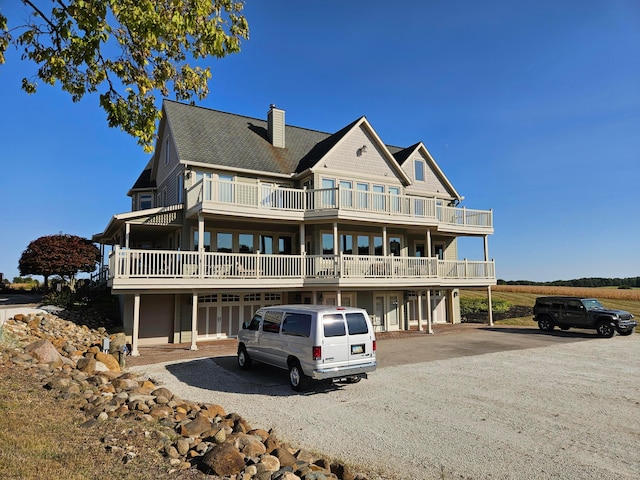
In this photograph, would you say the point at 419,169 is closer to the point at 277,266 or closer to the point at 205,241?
the point at 277,266

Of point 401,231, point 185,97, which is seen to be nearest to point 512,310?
point 401,231

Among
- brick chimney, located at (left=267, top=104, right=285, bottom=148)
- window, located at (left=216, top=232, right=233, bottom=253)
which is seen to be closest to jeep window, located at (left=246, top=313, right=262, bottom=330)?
window, located at (left=216, top=232, right=233, bottom=253)

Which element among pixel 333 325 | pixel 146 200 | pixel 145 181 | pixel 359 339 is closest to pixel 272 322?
pixel 333 325

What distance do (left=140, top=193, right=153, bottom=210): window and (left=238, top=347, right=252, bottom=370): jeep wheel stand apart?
51.8ft

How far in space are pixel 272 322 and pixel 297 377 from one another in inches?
77.7

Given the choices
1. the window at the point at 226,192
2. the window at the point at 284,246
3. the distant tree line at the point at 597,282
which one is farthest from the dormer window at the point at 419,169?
the distant tree line at the point at 597,282

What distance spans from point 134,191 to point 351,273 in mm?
15034

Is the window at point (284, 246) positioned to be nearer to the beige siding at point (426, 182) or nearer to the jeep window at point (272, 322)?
the beige siding at point (426, 182)

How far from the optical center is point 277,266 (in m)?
19.6

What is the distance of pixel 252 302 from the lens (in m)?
21.4

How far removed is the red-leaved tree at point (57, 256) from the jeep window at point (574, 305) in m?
29.1

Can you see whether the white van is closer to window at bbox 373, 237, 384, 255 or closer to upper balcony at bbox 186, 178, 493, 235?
upper balcony at bbox 186, 178, 493, 235

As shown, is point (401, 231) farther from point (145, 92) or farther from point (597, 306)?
point (145, 92)

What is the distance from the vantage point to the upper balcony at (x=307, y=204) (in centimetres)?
1847
